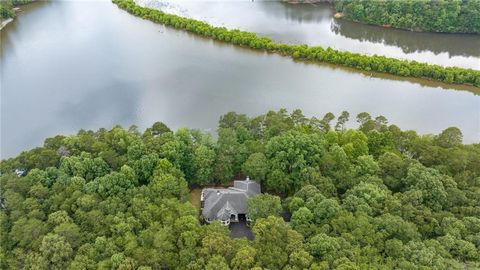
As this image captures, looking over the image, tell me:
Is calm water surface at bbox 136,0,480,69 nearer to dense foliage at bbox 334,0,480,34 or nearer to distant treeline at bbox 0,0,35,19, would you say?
dense foliage at bbox 334,0,480,34

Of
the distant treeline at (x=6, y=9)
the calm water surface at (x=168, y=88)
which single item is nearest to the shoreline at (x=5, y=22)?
the distant treeline at (x=6, y=9)

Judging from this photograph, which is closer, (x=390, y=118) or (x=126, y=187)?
(x=126, y=187)

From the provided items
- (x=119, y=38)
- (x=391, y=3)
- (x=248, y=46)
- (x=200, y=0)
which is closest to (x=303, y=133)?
(x=248, y=46)

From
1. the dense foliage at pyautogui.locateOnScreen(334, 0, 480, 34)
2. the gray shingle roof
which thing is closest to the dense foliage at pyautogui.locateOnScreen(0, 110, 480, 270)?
the gray shingle roof

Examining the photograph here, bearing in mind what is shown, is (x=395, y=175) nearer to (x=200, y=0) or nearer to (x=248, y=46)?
(x=248, y=46)

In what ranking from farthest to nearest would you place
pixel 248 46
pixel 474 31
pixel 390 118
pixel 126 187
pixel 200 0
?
pixel 200 0 → pixel 474 31 → pixel 248 46 → pixel 390 118 → pixel 126 187

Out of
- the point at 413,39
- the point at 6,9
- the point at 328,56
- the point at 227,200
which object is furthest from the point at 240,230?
the point at 6,9
